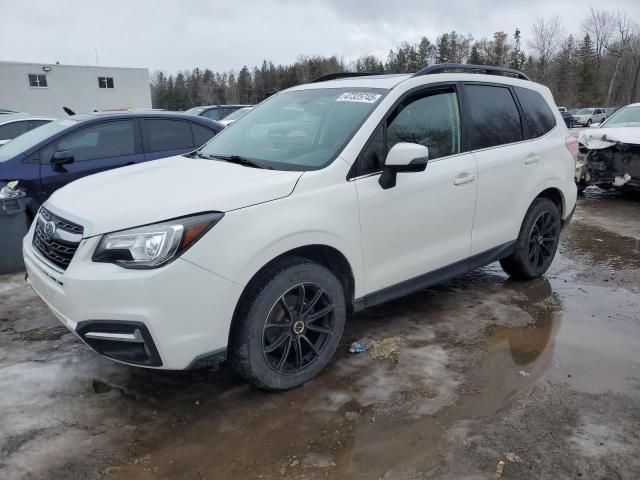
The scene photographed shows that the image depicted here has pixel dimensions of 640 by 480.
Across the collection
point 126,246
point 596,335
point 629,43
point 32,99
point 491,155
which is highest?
point 629,43

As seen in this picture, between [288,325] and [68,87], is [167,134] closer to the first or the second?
[288,325]

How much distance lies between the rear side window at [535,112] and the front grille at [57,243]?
3837 mm

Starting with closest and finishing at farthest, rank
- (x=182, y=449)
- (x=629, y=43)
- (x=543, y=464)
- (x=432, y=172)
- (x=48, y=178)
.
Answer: (x=543, y=464)
(x=182, y=449)
(x=432, y=172)
(x=48, y=178)
(x=629, y=43)

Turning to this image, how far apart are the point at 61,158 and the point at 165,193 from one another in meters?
3.50

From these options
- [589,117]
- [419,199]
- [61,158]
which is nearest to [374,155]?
[419,199]

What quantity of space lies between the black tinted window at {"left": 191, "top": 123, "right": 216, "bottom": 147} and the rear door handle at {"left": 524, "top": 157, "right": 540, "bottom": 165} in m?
4.10

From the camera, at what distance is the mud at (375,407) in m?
2.63

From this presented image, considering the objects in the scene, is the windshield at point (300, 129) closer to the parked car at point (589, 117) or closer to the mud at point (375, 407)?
the mud at point (375, 407)

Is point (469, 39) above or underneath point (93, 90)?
above

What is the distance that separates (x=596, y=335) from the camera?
4055 millimetres

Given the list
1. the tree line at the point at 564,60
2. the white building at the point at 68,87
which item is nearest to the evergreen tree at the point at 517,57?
the tree line at the point at 564,60

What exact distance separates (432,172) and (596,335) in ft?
5.93

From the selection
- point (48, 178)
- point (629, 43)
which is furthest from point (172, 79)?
point (48, 178)

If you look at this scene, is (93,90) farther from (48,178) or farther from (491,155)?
(491,155)
